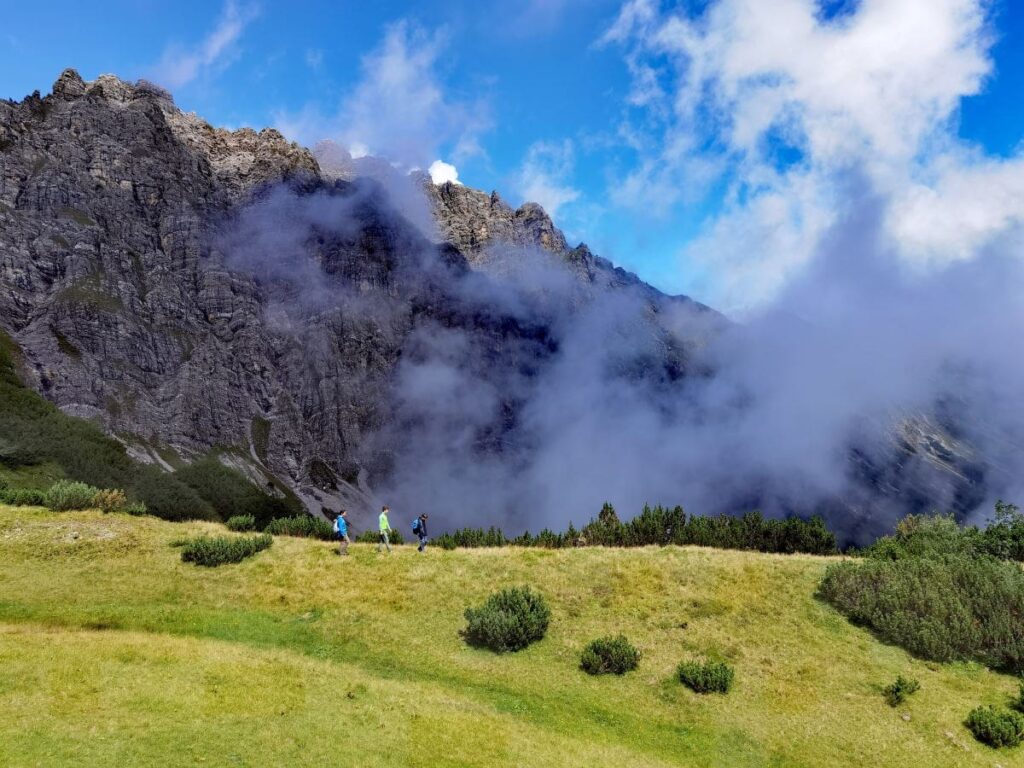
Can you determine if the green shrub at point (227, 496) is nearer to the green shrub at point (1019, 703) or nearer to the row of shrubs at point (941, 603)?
the row of shrubs at point (941, 603)

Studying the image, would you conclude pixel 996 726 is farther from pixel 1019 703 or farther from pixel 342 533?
pixel 342 533

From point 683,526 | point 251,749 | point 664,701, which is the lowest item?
point 251,749

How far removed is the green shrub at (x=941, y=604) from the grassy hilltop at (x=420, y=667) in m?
0.95

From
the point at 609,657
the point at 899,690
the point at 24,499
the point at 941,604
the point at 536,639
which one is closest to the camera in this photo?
the point at 899,690

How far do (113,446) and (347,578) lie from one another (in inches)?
6584

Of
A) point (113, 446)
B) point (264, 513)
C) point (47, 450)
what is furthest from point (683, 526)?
point (113, 446)

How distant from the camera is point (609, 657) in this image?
87.6 feet

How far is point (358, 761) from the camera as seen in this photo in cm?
1872

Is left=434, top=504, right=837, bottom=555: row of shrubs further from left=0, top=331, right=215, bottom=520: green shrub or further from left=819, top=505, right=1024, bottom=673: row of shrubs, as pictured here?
left=0, top=331, right=215, bottom=520: green shrub

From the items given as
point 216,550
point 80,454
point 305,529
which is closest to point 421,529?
point 216,550

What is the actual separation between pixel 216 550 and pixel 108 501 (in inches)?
506

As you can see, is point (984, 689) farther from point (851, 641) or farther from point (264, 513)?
point (264, 513)

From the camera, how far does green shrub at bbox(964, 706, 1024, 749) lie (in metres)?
22.2

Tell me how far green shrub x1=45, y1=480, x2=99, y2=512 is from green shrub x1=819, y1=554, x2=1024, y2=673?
144 feet
